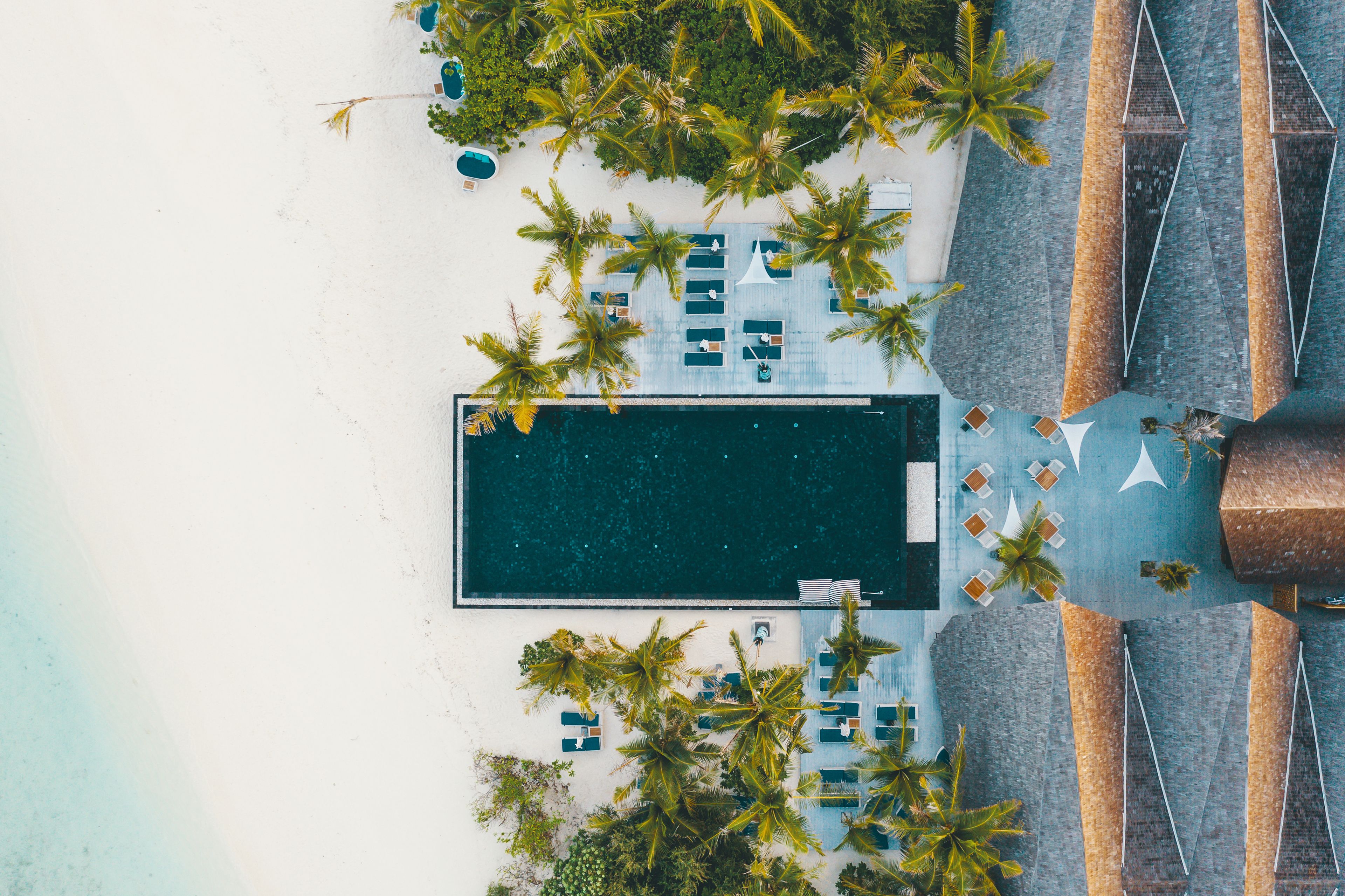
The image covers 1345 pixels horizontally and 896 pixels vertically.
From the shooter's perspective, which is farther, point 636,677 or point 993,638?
point 993,638

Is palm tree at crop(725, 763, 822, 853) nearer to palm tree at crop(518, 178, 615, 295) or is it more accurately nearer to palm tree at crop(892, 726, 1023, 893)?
palm tree at crop(892, 726, 1023, 893)

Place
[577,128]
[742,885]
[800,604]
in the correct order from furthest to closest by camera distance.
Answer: [800,604], [742,885], [577,128]

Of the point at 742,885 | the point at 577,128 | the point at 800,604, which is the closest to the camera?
the point at 577,128

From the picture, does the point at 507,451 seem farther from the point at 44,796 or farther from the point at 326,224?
the point at 44,796

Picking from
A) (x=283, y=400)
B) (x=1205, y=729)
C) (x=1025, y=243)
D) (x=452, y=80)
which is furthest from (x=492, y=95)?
(x=1205, y=729)

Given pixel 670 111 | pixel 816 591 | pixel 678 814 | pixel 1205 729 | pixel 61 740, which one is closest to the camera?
pixel 670 111

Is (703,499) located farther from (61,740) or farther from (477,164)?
(61,740)

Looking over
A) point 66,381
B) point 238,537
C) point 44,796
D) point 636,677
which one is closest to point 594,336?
point 636,677
